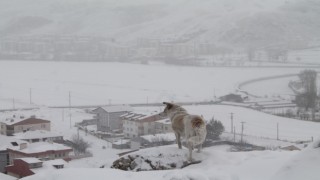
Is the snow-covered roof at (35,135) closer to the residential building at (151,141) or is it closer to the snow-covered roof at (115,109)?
the residential building at (151,141)

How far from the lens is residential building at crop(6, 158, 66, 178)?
6.50 m

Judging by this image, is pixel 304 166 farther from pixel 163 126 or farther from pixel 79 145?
pixel 163 126

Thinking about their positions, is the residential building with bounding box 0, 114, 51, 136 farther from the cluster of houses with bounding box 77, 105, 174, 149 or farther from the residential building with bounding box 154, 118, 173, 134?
the residential building with bounding box 154, 118, 173, 134

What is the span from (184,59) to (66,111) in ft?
50.2

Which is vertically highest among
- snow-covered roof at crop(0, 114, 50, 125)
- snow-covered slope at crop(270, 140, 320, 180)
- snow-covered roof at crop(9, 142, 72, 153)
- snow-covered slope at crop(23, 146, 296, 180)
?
snow-covered slope at crop(270, 140, 320, 180)

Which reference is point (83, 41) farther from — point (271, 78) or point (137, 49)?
point (271, 78)

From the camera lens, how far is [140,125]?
38.0 ft

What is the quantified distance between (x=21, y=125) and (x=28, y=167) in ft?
16.3

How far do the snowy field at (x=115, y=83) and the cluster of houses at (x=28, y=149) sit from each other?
14.0 feet

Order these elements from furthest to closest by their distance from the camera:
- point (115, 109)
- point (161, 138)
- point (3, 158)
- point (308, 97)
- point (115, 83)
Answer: point (115, 83)
point (308, 97)
point (115, 109)
point (161, 138)
point (3, 158)

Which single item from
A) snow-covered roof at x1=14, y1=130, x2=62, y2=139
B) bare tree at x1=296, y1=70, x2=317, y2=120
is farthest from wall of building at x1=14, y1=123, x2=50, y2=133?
bare tree at x1=296, y1=70, x2=317, y2=120

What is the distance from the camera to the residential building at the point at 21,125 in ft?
36.5

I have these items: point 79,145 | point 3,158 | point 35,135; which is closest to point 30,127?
point 35,135

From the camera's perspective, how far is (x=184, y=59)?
2920 centimetres
